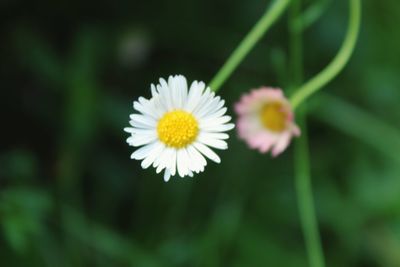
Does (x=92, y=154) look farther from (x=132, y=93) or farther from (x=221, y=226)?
(x=221, y=226)

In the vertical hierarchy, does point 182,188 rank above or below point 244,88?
below

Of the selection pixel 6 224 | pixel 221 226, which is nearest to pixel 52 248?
pixel 6 224

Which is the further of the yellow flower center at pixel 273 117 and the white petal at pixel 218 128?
the yellow flower center at pixel 273 117

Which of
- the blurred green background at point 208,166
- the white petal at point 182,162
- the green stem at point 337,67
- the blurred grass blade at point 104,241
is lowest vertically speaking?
the white petal at point 182,162

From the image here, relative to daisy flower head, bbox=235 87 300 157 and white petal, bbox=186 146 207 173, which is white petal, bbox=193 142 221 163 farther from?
daisy flower head, bbox=235 87 300 157

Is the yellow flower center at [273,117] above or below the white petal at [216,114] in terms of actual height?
above

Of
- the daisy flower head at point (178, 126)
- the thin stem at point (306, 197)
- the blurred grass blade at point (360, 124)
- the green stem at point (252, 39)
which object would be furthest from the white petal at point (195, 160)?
the blurred grass blade at point (360, 124)

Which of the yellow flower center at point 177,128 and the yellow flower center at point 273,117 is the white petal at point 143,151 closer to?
the yellow flower center at point 177,128
